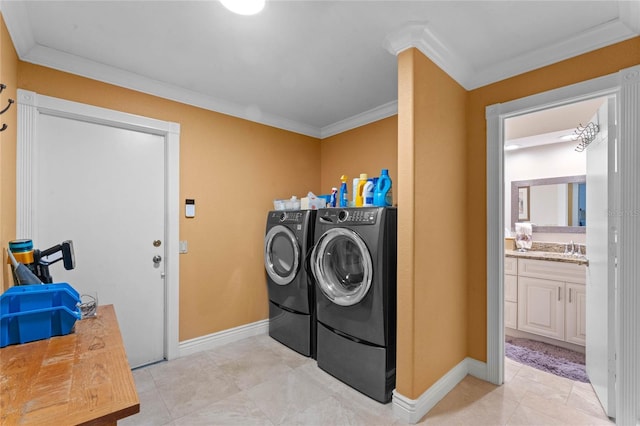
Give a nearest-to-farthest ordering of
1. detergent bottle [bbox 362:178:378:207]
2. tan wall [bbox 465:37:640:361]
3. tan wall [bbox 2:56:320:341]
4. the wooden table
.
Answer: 1. the wooden table
2. tan wall [bbox 465:37:640:361]
3. detergent bottle [bbox 362:178:378:207]
4. tan wall [bbox 2:56:320:341]

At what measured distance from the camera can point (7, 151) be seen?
5.46 feet

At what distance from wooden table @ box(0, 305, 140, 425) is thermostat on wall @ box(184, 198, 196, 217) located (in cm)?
148

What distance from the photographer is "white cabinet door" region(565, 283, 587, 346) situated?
109 inches

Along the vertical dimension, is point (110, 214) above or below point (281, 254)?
above

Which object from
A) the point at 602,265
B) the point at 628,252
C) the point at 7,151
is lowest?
the point at 602,265

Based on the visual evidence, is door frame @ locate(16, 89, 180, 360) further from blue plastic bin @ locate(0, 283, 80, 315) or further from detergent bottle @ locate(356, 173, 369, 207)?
detergent bottle @ locate(356, 173, 369, 207)

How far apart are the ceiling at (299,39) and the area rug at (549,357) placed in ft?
8.01

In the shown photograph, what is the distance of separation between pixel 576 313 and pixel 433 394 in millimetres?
1942

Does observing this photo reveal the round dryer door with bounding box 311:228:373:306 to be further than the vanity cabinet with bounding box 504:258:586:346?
No

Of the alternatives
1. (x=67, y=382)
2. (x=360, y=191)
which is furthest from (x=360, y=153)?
(x=67, y=382)

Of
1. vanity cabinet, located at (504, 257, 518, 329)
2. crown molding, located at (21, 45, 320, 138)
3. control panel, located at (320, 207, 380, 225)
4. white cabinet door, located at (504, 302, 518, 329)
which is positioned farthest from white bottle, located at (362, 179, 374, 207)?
white cabinet door, located at (504, 302, 518, 329)

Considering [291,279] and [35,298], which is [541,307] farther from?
[35,298]

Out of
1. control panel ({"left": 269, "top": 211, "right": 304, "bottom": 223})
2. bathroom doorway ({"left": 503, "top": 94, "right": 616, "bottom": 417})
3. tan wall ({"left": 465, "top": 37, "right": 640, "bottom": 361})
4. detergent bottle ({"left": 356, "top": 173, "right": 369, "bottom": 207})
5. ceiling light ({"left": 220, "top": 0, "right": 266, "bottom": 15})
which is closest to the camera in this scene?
ceiling light ({"left": 220, "top": 0, "right": 266, "bottom": 15})

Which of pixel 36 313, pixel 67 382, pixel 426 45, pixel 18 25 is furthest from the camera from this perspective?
pixel 426 45
